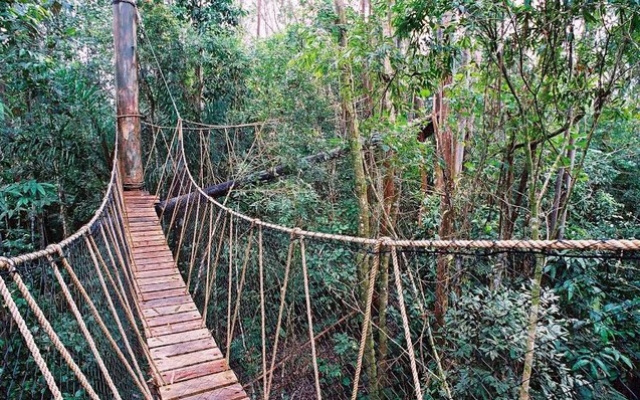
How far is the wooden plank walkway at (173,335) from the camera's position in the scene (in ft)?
5.42

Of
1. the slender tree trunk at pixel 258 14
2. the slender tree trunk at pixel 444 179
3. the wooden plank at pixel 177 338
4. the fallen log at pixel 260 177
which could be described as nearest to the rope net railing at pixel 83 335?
the wooden plank at pixel 177 338

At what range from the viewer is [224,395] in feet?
5.36

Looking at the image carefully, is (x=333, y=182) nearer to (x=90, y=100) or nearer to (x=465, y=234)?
(x=465, y=234)

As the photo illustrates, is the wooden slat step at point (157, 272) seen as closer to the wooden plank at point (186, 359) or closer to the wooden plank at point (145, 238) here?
the wooden plank at point (145, 238)

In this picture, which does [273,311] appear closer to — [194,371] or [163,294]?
[163,294]

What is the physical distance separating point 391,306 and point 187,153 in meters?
2.82

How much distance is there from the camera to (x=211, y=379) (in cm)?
171

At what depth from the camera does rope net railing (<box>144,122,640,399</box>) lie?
4.51 ft

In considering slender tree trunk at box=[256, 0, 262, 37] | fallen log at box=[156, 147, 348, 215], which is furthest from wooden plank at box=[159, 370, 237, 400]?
slender tree trunk at box=[256, 0, 262, 37]

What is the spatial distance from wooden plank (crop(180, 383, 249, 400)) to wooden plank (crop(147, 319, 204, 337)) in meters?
0.45

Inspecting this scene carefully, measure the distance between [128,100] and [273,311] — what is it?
2278 mm

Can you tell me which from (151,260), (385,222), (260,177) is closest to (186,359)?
(151,260)

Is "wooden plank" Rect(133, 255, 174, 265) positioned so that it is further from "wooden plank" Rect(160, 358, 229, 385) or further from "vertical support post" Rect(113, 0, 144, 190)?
"vertical support post" Rect(113, 0, 144, 190)

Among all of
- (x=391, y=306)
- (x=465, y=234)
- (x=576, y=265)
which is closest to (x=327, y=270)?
(x=391, y=306)
